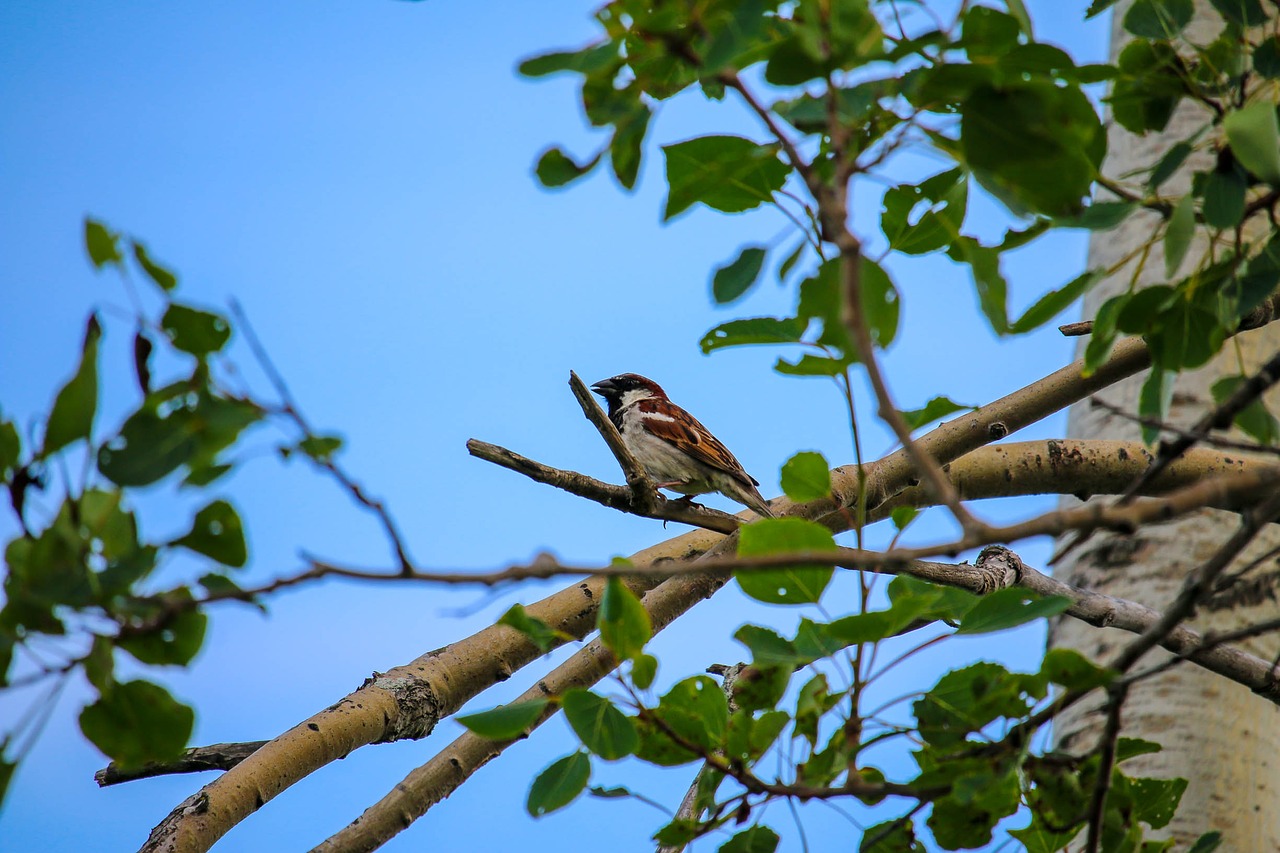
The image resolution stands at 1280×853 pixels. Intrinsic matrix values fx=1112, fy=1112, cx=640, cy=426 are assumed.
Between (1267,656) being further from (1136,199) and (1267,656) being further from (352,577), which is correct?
(352,577)

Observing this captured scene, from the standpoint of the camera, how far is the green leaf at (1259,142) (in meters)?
1.25

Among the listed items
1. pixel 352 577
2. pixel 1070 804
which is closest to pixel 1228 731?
pixel 1070 804

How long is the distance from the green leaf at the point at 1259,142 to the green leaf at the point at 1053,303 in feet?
0.97

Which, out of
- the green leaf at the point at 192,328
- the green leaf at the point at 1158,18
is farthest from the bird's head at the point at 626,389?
the green leaf at the point at 192,328

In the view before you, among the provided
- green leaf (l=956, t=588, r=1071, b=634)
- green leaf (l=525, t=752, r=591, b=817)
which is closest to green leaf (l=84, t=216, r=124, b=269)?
green leaf (l=525, t=752, r=591, b=817)

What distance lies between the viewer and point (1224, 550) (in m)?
1.23

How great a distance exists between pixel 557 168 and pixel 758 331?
15.9 inches

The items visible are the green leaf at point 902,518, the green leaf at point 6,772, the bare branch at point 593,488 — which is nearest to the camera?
the green leaf at point 6,772

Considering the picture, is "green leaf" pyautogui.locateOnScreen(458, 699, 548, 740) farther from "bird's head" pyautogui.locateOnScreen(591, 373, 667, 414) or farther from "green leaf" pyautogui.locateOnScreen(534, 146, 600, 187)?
"bird's head" pyautogui.locateOnScreen(591, 373, 667, 414)

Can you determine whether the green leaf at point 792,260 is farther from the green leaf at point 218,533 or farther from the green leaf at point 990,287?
the green leaf at point 218,533

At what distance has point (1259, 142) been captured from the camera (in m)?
1.25

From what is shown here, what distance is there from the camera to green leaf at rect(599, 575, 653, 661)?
140 cm

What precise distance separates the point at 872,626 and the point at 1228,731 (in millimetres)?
2560

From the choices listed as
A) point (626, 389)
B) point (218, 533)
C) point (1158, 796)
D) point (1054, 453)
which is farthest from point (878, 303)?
point (626, 389)
